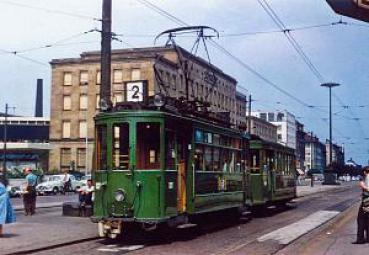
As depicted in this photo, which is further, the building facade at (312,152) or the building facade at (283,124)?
the building facade at (312,152)

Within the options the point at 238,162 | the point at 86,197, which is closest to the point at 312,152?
the point at 238,162

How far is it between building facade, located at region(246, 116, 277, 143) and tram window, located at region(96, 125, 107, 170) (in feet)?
294

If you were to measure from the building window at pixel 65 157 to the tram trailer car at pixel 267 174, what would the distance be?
4994cm

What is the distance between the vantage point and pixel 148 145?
46.9 feet

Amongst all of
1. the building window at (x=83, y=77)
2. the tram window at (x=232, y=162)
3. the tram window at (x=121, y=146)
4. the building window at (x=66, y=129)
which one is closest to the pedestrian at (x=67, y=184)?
Answer: the building window at (x=66, y=129)

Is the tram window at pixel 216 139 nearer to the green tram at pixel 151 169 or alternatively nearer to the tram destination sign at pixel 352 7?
the green tram at pixel 151 169

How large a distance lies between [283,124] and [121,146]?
13402 cm

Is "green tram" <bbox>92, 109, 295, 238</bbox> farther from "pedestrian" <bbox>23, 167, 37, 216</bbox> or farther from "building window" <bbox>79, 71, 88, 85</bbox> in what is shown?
"building window" <bbox>79, 71, 88, 85</bbox>

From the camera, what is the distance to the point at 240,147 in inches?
781

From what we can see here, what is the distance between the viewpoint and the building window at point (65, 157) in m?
74.7

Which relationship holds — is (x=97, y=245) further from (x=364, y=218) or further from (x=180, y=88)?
(x=180, y=88)

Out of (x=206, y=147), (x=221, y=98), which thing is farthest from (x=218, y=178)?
(x=221, y=98)

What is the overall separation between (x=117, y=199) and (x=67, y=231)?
9.41ft

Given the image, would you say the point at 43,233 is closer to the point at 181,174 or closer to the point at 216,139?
the point at 181,174
